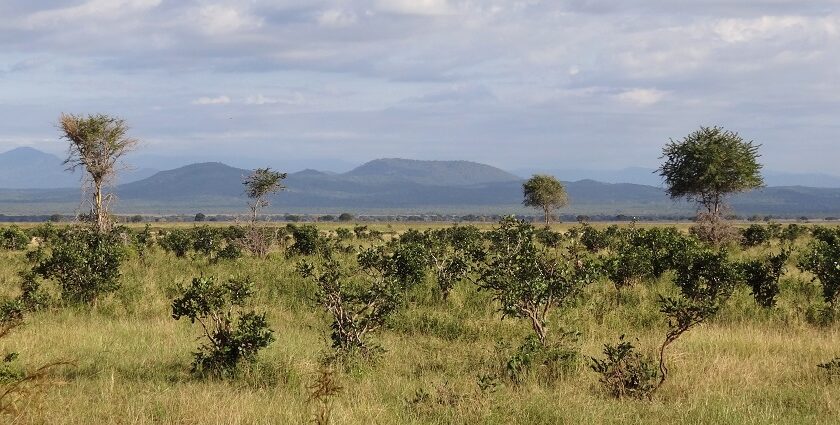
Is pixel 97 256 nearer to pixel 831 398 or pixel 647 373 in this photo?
pixel 647 373

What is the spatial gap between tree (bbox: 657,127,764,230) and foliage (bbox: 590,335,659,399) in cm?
3042

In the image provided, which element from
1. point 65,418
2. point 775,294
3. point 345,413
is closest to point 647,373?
point 345,413

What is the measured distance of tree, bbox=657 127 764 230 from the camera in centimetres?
3981

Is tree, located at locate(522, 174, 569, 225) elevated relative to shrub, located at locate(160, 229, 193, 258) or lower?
elevated

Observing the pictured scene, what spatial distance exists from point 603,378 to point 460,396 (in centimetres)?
263

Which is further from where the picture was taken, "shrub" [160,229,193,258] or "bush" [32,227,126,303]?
"shrub" [160,229,193,258]

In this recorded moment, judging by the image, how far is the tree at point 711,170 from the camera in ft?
131

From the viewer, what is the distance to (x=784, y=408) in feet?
29.8

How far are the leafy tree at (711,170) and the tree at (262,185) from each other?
70.8 feet

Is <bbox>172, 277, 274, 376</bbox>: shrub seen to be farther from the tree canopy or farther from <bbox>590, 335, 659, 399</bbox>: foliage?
the tree canopy

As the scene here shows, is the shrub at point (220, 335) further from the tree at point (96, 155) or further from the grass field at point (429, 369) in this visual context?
the tree at point (96, 155)

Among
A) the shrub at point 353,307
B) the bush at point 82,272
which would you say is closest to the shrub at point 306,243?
the bush at point 82,272

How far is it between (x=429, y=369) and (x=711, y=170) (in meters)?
31.8

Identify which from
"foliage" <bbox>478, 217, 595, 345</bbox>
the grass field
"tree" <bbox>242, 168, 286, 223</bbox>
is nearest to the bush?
the grass field
